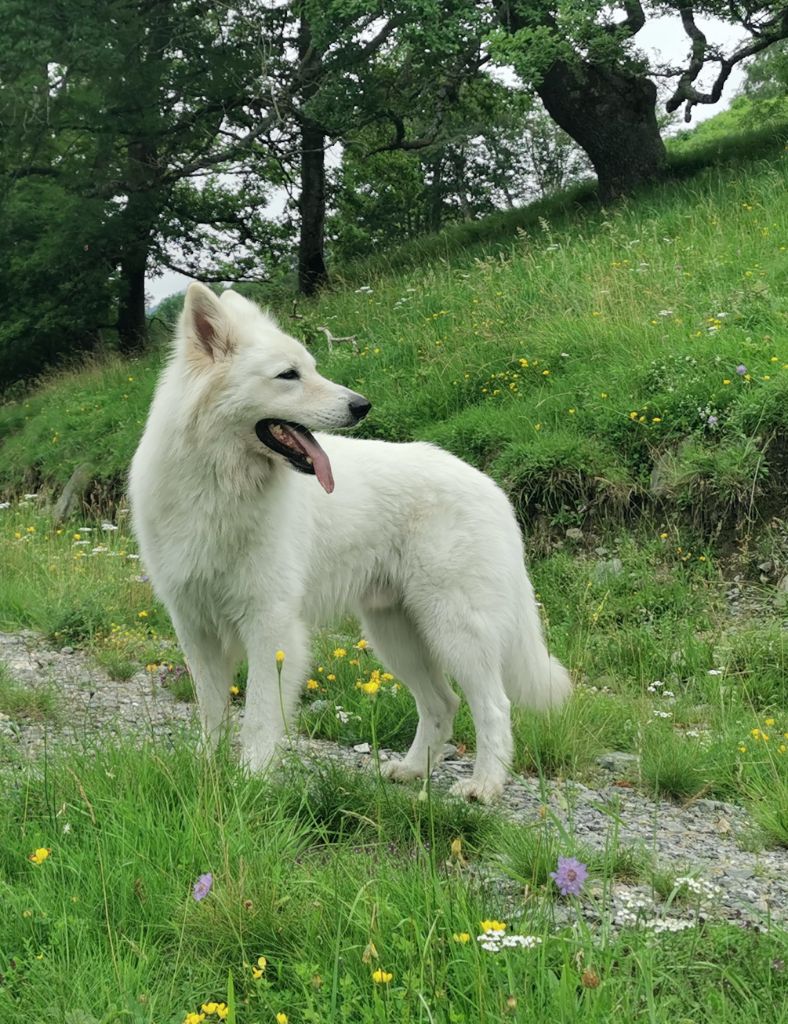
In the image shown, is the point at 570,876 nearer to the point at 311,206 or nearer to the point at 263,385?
the point at 263,385

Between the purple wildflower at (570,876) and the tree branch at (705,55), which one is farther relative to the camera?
the tree branch at (705,55)

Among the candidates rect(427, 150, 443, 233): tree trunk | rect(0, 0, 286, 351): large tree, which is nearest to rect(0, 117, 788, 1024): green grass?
rect(0, 0, 286, 351): large tree

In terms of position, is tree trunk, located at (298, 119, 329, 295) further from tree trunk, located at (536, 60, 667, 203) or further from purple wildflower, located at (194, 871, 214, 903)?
purple wildflower, located at (194, 871, 214, 903)

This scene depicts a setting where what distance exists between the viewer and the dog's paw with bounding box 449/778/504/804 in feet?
11.7

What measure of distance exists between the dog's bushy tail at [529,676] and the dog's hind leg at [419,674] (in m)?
0.33

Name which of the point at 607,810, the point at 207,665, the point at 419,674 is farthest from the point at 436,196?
the point at 607,810

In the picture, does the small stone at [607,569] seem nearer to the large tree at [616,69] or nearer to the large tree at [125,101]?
the large tree at [616,69]

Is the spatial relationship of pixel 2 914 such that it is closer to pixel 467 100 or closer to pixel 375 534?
pixel 375 534

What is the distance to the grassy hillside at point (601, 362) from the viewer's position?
6.48 metres

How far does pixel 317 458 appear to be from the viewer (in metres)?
3.80

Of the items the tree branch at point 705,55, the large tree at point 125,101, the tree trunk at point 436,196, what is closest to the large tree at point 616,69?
the tree branch at point 705,55

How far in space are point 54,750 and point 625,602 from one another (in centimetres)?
383

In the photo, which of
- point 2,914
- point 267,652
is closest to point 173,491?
point 267,652

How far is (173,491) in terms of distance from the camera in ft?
12.4
